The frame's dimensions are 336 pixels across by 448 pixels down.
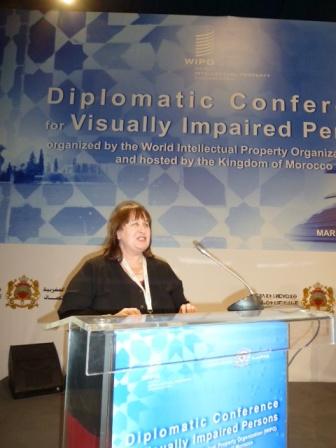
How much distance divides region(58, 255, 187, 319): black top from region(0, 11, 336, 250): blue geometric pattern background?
4.57 feet

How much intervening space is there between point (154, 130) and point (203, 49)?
2.97 feet

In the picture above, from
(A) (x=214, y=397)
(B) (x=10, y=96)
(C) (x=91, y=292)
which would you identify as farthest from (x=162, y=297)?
(B) (x=10, y=96)

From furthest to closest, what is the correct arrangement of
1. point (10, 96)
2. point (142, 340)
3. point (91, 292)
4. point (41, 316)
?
point (10, 96), point (41, 316), point (91, 292), point (142, 340)

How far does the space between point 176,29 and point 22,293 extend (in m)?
2.76

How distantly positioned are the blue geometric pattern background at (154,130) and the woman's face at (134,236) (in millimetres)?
1330

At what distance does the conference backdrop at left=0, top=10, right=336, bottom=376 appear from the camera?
10.3ft

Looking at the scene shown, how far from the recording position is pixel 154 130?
3.30m

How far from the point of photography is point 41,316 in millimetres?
3109

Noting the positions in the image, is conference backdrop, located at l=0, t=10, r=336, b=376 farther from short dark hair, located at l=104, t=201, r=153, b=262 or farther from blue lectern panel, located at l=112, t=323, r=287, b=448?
blue lectern panel, located at l=112, t=323, r=287, b=448

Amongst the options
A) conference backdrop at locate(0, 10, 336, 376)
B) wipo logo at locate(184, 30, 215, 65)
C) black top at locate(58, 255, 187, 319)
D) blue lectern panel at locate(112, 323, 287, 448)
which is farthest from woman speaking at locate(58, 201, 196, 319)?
wipo logo at locate(184, 30, 215, 65)

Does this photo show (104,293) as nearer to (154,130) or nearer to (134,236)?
(134,236)

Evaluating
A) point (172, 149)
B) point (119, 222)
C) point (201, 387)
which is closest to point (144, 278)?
point (119, 222)

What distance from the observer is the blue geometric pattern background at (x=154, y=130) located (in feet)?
10.5

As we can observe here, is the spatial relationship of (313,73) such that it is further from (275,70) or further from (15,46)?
(15,46)
